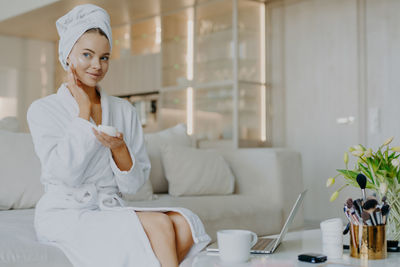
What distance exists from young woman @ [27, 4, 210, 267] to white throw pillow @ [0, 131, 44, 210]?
0.64m

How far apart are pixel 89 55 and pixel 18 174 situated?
0.89 metres

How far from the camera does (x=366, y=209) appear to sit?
1384mm

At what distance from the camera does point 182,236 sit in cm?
148

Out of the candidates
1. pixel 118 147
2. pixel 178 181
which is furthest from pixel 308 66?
pixel 118 147

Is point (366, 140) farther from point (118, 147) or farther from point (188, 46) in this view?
point (118, 147)

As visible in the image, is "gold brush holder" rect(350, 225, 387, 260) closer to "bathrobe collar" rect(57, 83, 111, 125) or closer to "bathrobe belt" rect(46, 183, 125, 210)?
"bathrobe belt" rect(46, 183, 125, 210)

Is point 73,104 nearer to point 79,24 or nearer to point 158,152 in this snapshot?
point 79,24

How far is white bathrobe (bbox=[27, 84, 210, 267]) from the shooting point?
143 centimetres

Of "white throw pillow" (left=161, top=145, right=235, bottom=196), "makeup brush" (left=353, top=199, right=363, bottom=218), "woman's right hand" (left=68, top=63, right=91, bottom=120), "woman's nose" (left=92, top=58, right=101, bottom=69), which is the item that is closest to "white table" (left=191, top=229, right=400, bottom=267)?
"makeup brush" (left=353, top=199, right=363, bottom=218)

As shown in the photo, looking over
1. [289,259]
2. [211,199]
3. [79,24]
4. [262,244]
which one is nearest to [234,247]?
[289,259]

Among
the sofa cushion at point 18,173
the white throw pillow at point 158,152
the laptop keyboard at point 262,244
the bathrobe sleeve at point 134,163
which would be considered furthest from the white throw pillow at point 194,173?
the laptop keyboard at point 262,244

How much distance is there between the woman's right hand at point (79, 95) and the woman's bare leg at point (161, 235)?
0.40 meters

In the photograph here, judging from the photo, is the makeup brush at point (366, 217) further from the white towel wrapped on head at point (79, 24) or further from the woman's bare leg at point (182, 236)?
the white towel wrapped on head at point (79, 24)

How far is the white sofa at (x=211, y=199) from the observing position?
1.64 meters
